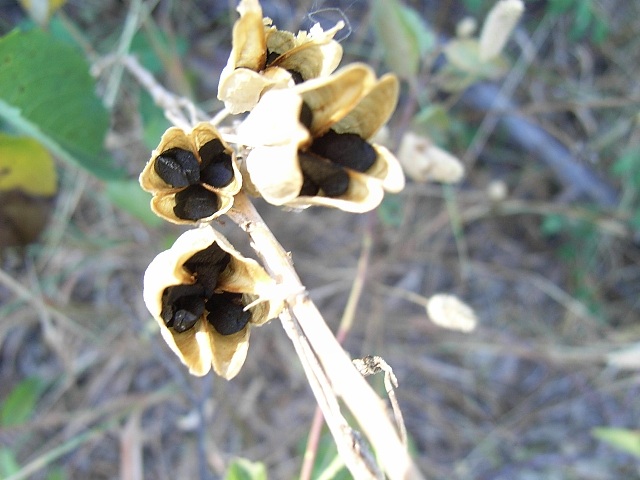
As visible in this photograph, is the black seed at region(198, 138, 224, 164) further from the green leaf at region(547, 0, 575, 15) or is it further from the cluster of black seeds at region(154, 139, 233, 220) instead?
Answer: the green leaf at region(547, 0, 575, 15)

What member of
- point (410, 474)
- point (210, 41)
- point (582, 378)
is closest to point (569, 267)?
point (582, 378)

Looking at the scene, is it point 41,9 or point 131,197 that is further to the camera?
point 131,197

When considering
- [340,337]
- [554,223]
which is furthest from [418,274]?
[340,337]

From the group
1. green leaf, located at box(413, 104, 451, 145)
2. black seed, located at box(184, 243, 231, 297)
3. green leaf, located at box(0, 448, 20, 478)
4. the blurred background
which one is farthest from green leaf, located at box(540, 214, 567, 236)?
green leaf, located at box(0, 448, 20, 478)

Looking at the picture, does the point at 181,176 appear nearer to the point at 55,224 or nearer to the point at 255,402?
the point at 55,224

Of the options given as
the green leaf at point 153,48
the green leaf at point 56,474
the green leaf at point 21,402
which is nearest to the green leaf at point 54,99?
the green leaf at point 153,48

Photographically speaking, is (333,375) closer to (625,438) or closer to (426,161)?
(426,161)
